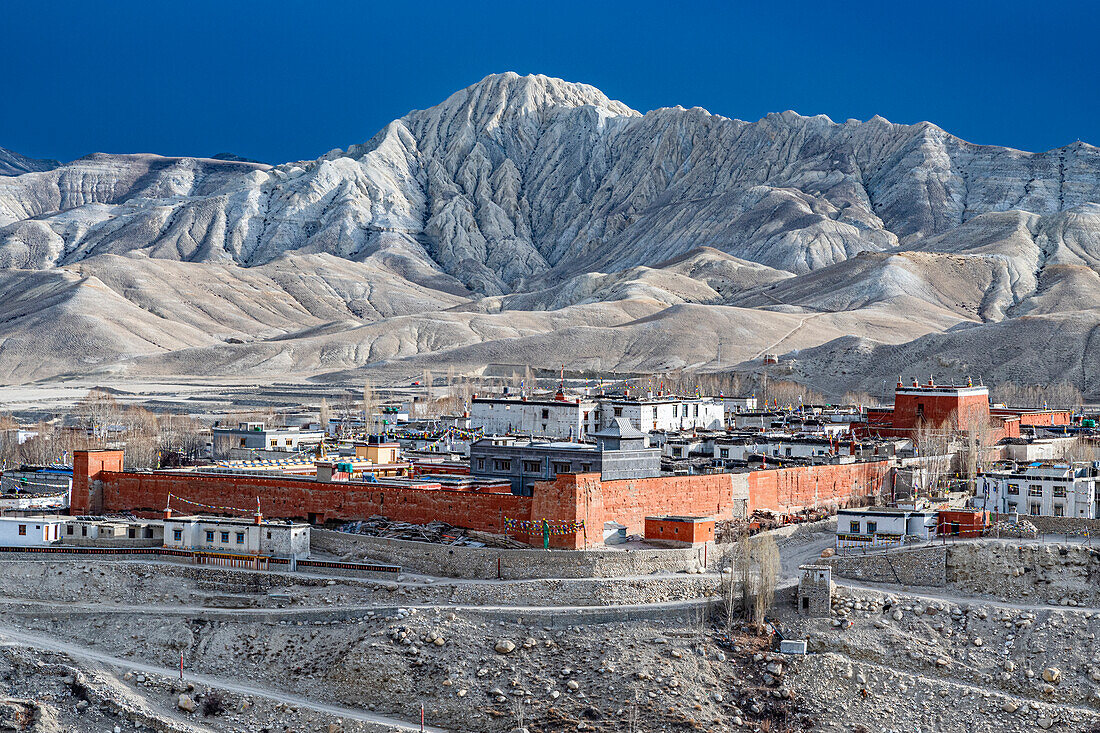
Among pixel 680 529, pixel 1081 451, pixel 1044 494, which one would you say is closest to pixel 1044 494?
pixel 1044 494

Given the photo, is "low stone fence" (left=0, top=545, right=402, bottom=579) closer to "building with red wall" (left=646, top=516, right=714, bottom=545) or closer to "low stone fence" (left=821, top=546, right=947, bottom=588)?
"building with red wall" (left=646, top=516, right=714, bottom=545)

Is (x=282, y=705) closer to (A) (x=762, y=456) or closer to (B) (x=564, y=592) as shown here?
(B) (x=564, y=592)

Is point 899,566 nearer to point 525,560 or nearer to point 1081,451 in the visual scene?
point 525,560

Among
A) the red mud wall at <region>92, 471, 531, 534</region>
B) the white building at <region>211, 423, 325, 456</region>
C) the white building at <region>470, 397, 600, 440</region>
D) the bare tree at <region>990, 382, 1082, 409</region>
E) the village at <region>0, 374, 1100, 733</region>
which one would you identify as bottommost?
the village at <region>0, 374, 1100, 733</region>

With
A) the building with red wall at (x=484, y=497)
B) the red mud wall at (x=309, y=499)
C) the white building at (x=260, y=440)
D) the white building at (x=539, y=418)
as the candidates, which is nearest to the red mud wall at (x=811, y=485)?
the building with red wall at (x=484, y=497)

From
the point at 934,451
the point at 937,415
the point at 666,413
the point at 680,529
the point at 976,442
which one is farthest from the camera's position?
the point at 666,413

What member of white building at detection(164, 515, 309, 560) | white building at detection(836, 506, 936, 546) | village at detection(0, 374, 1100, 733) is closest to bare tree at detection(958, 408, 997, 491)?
village at detection(0, 374, 1100, 733)
